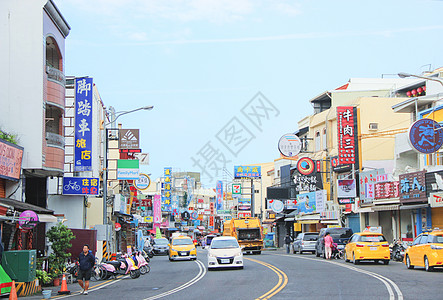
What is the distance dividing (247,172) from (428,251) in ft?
212

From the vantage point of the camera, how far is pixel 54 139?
26.0m

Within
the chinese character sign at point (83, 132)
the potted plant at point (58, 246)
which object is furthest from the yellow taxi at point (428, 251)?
the chinese character sign at point (83, 132)

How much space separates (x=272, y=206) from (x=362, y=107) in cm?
1855

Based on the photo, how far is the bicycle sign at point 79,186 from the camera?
31.4 metres

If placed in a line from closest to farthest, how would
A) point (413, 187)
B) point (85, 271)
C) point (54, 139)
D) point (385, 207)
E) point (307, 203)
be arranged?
1. point (85, 271)
2. point (54, 139)
3. point (413, 187)
4. point (385, 207)
5. point (307, 203)

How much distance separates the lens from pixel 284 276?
2314 cm

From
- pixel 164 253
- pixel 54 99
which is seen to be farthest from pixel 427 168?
pixel 164 253

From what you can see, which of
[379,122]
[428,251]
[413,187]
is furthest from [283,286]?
[379,122]

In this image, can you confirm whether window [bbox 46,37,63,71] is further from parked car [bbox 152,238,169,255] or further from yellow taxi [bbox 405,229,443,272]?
parked car [bbox 152,238,169,255]

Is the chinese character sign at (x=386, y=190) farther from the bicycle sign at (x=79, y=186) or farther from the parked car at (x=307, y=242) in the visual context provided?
the bicycle sign at (x=79, y=186)

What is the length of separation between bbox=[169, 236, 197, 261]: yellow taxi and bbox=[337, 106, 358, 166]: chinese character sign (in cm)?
1695

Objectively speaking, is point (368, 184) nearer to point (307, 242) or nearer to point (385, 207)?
point (385, 207)

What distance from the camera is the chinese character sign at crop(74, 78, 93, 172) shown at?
30.5 metres

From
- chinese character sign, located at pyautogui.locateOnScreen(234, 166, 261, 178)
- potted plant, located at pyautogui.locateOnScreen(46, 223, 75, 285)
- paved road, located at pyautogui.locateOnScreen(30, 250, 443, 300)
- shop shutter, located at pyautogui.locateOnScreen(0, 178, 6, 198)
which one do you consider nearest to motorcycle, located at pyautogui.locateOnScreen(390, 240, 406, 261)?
paved road, located at pyautogui.locateOnScreen(30, 250, 443, 300)
